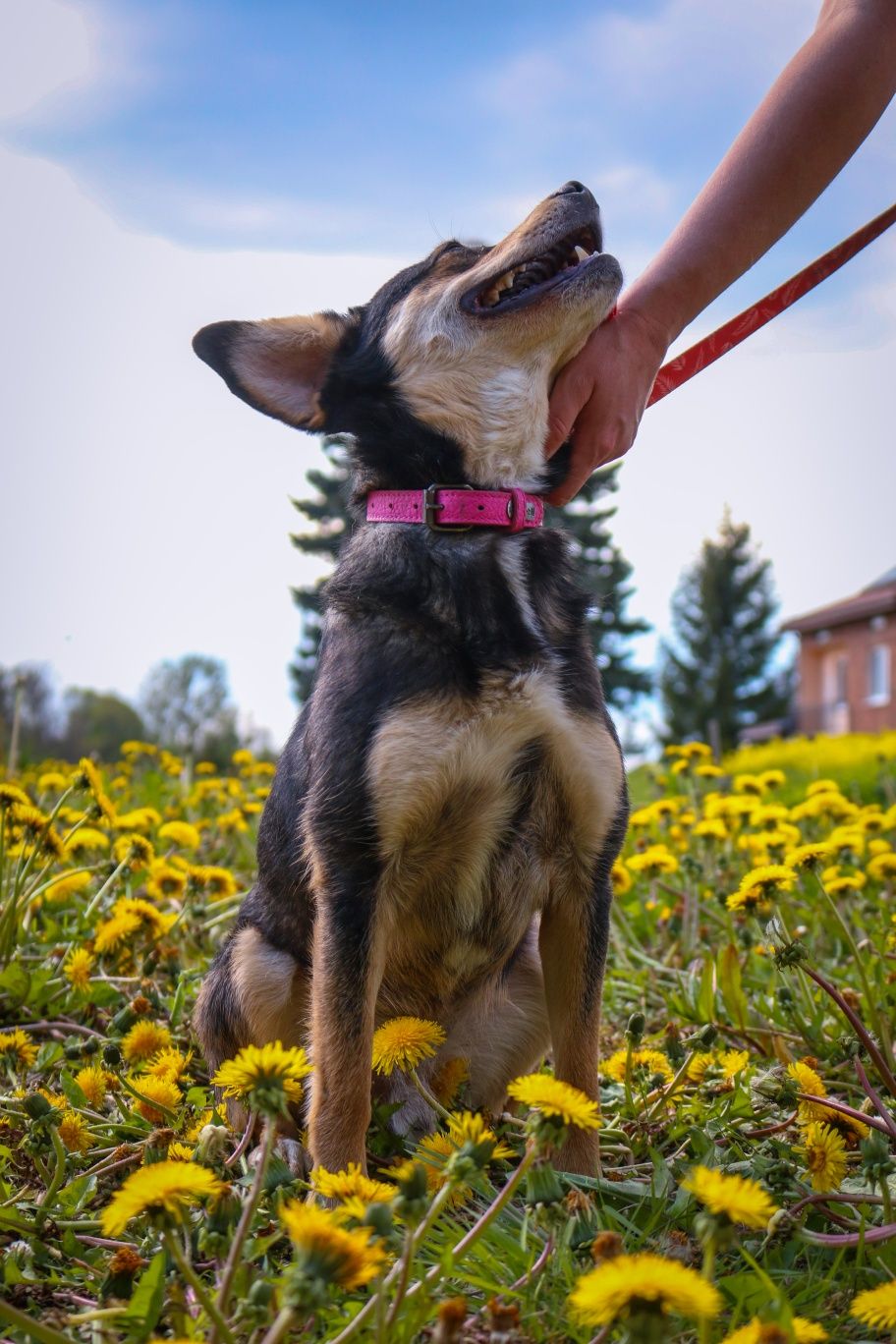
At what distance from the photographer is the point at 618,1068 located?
117 inches

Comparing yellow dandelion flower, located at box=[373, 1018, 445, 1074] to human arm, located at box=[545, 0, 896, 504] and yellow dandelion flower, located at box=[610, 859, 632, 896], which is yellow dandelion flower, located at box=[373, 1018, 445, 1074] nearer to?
human arm, located at box=[545, 0, 896, 504]

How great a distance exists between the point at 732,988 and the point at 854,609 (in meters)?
38.5

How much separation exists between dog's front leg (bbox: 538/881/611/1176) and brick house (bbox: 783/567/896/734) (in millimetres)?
37161

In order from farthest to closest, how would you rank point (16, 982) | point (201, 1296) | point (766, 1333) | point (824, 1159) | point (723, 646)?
point (723, 646)
point (16, 982)
point (824, 1159)
point (201, 1296)
point (766, 1333)

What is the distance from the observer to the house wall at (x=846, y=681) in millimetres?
38094

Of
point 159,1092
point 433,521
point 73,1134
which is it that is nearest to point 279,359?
point 433,521

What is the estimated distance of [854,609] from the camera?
38.9 m

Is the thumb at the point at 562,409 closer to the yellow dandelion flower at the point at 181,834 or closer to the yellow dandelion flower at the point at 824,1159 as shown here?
the yellow dandelion flower at the point at 824,1159

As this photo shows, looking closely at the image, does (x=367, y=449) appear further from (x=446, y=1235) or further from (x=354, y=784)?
(x=446, y=1235)

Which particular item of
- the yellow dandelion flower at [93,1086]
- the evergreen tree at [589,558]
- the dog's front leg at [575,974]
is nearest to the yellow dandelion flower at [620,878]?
the dog's front leg at [575,974]

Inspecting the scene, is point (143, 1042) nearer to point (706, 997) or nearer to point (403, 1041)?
point (403, 1041)

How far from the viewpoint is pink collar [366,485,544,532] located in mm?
2941

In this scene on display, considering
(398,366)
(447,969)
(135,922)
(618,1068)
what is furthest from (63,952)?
(398,366)

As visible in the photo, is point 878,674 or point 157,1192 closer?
point 157,1192
